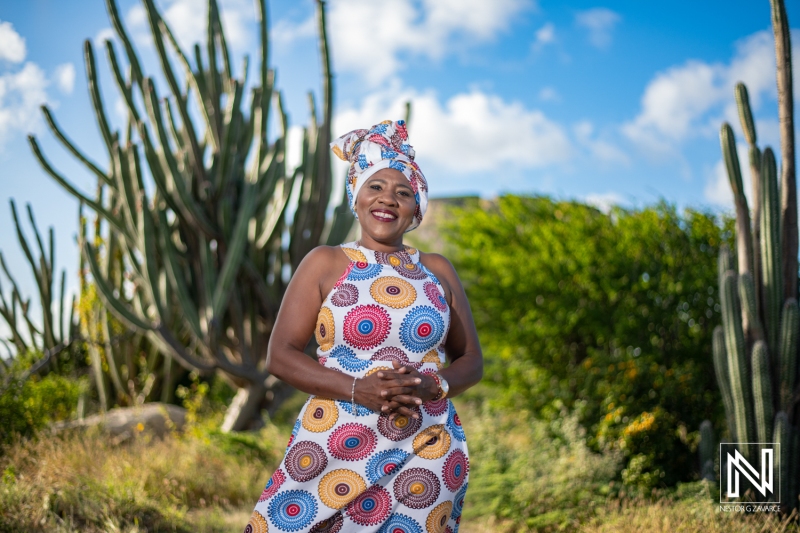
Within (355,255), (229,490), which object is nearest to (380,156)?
(355,255)

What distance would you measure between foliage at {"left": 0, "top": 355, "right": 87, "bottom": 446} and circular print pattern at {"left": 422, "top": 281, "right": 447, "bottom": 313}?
440cm

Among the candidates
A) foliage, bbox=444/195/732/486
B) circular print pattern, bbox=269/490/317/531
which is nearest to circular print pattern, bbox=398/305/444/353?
circular print pattern, bbox=269/490/317/531

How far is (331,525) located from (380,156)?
1.37m

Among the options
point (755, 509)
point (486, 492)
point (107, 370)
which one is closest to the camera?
point (755, 509)

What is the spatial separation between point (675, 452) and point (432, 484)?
18.4 feet

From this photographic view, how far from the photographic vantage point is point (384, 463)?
7.72 feet

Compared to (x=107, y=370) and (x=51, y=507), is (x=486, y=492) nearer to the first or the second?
(x=51, y=507)

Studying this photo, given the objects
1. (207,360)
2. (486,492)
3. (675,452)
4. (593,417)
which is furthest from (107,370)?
(675,452)

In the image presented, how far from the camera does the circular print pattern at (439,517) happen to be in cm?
235

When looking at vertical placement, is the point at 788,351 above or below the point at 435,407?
above

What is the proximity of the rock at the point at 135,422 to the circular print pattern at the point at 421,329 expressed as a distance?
511cm

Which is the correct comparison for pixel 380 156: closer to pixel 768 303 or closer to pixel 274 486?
pixel 274 486

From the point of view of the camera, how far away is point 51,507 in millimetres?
4562

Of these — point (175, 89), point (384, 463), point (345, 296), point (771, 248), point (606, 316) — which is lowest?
point (384, 463)
